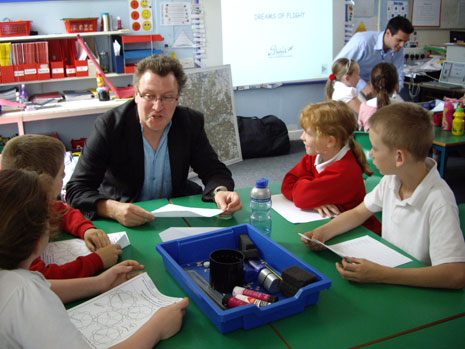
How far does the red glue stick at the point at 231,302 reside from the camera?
3.43ft

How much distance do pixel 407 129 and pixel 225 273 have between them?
77cm

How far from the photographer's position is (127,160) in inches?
76.6

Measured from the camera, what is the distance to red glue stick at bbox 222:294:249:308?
1.04 m

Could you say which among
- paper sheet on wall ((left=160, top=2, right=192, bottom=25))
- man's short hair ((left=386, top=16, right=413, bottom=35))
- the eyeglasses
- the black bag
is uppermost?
paper sheet on wall ((left=160, top=2, right=192, bottom=25))

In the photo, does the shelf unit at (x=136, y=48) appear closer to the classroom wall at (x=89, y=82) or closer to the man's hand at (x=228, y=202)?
the classroom wall at (x=89, y=82)

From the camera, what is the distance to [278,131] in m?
5.03

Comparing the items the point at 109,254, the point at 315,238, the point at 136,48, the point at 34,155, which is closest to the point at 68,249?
the point at 109,254

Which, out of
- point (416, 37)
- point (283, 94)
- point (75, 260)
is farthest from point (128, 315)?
point (416, 37)

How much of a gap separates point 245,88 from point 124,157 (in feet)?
11.3

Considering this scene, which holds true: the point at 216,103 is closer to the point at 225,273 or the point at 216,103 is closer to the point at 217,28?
the point at 217,28

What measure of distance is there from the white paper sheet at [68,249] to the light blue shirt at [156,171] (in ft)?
1.76

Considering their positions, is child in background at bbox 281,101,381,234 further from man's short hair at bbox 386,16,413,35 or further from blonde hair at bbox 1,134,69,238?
man's short hair at bbox 386,16,413,35

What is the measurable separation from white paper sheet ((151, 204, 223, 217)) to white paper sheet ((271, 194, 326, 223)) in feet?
0.82

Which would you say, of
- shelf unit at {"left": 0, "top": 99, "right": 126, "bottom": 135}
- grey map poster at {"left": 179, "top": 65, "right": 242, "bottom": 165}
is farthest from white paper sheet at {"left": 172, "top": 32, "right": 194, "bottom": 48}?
grey map poster at {"left": 179, "top": 65, "right": 242, "bottom": 165}
